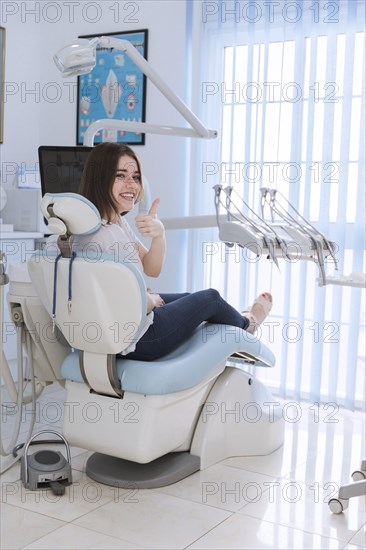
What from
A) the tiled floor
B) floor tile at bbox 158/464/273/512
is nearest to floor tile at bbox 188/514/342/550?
the tiled floor

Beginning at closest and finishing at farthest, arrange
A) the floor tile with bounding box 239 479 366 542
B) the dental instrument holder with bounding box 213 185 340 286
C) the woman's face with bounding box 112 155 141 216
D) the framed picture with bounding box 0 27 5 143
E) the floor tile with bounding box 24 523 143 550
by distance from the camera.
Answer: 1. the floor tile with bounding box 24 523 143 550
2. the floor tile with bounding box 239 479 366 542
3. the dental instrument holder with bounding box 213 185 340 286
4. the woman's face with bounding box 112 155 141 216
5. the framed picture with bounding box 0 27 5 143

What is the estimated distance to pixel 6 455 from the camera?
2746 mm

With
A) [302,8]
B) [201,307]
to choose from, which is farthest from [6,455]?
[302,8]

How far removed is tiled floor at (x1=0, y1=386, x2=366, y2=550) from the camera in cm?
215

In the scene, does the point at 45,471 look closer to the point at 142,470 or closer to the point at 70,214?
the point at 142,470

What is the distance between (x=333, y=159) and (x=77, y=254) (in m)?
1.70

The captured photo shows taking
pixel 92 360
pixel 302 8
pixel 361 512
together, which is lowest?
pixel 361 512

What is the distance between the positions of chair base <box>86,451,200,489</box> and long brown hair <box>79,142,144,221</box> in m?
0.89

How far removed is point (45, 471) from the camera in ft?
8.20

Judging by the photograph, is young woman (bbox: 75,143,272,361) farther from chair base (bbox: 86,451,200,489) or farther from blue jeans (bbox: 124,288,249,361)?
chair base (bbox: 86,451,200,489)

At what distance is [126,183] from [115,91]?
1685 millimetres

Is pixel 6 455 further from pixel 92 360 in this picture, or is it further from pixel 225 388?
pixel 225 388

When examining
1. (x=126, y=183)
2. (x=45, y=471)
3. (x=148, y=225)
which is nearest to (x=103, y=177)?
(x=126, y=183)

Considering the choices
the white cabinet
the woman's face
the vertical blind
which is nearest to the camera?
the woman's face
